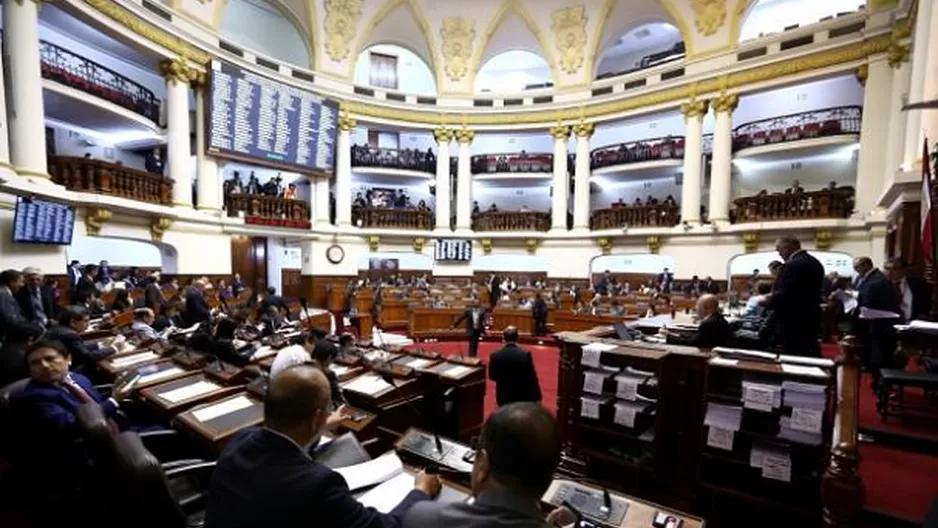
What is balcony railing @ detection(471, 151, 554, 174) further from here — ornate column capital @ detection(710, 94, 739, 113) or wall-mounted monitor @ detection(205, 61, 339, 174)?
ornate column capital @ detection(710, 94, 739, 113)

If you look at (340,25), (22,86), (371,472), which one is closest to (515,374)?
(371,472)

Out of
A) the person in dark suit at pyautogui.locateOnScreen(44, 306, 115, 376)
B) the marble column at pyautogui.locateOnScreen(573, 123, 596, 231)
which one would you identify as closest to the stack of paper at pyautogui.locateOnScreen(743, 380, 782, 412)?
the person in dark suit at pyautogui.locateOnScreen(44, 306, 115, 376)

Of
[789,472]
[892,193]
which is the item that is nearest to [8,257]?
[789,472]

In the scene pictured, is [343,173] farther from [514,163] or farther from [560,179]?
[560,179]

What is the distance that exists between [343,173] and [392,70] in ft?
22.3

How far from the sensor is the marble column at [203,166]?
12.0 m

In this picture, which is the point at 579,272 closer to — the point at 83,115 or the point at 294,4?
the point at 294,4

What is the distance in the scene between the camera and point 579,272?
16234 millimetres

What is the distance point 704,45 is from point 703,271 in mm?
7329

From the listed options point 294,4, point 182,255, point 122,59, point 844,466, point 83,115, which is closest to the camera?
point 844,466

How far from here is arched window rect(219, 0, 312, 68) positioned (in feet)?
48.4

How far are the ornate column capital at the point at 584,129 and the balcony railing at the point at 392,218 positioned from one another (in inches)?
264

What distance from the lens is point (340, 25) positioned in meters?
15.4

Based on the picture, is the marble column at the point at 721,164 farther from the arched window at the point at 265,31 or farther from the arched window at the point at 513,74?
the arched window at the point at 265,31
